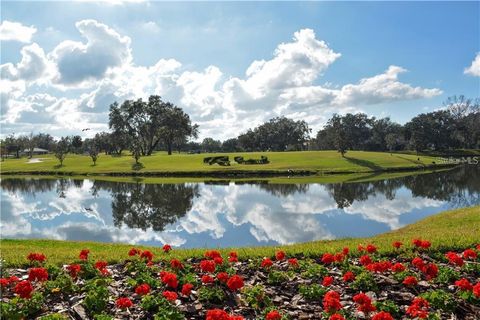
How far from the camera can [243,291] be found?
27.6ft

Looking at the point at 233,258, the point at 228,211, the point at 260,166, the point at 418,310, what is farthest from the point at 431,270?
the point at 260,166

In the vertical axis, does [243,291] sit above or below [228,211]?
above

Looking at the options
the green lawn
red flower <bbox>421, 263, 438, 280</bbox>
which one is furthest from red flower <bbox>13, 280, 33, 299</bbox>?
the green lawn

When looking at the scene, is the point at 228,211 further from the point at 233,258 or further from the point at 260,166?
the point at 260,166

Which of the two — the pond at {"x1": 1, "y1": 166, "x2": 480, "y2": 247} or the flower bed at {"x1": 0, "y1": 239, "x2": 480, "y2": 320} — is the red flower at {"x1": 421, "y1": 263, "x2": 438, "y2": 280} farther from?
the pond at {"x1": 1, "y1": 166, "x2": 480, "y2": 247}

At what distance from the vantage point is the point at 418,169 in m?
83.2

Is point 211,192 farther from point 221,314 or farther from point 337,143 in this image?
point 337,143

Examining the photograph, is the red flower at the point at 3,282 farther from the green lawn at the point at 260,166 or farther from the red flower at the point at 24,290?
the green lawn at the point at 260,166

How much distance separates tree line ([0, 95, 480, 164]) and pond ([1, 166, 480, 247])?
206 feet

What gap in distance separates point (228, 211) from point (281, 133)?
12573cm

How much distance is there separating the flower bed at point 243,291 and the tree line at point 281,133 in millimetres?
103922

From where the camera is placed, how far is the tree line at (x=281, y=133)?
117 metres

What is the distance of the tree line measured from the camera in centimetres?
11738

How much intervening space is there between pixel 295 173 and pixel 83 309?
68.1 metres
